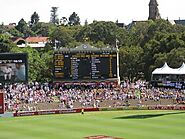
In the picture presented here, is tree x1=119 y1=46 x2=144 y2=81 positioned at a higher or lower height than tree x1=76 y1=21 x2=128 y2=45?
lower

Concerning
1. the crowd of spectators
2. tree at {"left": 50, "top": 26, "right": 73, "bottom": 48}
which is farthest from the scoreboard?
tree at {"left": 50, "top": 26, "right": 73, "bottom": 48}

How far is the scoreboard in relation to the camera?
55.9 m

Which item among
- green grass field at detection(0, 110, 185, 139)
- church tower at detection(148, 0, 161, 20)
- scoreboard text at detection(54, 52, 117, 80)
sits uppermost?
church tower at detection(148, 0, 161, 20)

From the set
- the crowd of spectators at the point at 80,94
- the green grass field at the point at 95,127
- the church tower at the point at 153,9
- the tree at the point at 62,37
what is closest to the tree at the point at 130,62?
the crowd of spectators at the point at 80,94

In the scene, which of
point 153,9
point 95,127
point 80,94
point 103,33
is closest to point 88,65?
point 80,94

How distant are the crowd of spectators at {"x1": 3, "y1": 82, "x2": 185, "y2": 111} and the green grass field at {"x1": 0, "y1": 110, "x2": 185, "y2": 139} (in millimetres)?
8302

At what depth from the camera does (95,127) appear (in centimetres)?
3862

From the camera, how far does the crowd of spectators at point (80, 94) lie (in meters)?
56.4

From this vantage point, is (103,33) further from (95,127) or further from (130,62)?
(95,127)

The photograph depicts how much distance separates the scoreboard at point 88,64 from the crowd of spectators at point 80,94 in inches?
91.4

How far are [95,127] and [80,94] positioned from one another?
19321 millimetres

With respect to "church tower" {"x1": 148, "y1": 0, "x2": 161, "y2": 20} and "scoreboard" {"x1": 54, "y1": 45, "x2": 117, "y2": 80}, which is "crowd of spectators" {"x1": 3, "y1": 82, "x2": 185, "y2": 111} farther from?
"church tower" {"x1": 148, "y1": 0, "x2": 161, "y2": 20}

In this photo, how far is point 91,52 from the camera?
184ft

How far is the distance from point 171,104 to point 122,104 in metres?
5.43
